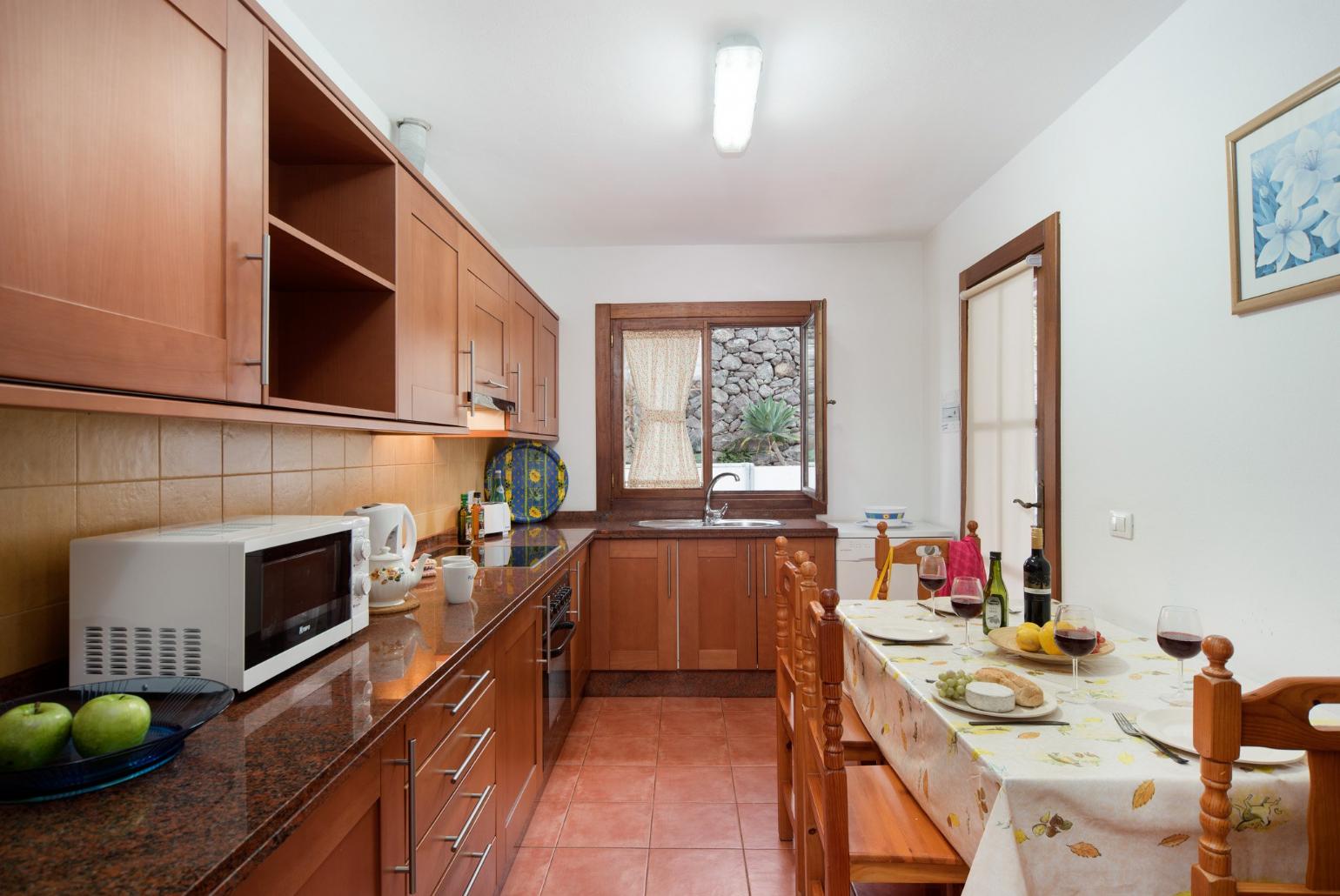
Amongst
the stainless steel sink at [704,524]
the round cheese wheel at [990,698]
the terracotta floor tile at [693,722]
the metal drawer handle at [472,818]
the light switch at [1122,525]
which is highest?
the light switch at [1122,525]

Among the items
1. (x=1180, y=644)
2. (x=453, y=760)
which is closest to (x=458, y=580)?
(x=453, y=760)

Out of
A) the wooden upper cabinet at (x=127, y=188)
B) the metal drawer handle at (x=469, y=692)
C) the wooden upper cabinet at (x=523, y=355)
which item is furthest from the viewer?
the wooden upper cabinet at (x=523, y=355)

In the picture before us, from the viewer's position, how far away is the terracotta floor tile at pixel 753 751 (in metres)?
2.80

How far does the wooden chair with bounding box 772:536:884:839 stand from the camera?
1801 mm

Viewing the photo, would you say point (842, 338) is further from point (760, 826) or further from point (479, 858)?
point (479, 858)

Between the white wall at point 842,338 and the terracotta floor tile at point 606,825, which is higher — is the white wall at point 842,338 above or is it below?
above

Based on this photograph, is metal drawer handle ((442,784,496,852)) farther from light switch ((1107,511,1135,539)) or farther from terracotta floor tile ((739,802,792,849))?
light switch ((1107,511,1135,539))

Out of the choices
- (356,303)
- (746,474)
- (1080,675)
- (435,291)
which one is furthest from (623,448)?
(1080,675)

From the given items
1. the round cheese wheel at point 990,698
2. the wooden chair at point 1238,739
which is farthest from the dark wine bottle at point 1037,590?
the wooden chair at point 1238,739

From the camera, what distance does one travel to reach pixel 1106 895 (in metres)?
1.01

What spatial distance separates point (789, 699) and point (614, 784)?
39.1 inches

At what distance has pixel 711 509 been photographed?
4.10 meters

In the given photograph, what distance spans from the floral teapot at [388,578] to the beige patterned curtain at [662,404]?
2343mm

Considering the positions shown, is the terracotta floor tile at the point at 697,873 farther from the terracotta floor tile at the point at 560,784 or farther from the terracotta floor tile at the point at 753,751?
the terracotta floor tile at the point at 753,751
